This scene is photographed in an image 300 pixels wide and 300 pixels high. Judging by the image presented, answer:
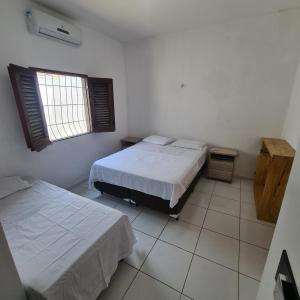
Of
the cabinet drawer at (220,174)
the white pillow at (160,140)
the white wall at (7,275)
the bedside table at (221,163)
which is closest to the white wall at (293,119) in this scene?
the bedside table at (221,163)

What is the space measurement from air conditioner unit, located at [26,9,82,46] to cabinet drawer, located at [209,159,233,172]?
299cm

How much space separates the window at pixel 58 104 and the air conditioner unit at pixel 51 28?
0.45 m

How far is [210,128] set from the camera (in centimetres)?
329

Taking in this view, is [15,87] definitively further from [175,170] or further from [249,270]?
[249,270]

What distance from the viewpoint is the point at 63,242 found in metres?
1.24

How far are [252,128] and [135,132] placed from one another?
2.46 meters

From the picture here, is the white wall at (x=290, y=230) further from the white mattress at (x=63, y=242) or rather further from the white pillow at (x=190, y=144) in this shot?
the white pillow at (x=190, y=144)

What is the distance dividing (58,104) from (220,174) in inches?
119

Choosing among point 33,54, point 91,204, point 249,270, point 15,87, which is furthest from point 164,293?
point 33,54

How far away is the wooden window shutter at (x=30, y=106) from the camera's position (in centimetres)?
188

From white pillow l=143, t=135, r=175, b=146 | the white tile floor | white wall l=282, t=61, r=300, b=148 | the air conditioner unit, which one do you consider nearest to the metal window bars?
the air conditioner unit

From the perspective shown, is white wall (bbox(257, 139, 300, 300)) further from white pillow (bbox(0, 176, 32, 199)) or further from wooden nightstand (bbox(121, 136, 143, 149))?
wooden nightstand (bbox(121, 136, 143, 149))

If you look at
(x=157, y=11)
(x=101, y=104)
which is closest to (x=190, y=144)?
(x=101, y=104)

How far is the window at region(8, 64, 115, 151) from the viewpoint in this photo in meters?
2.00
